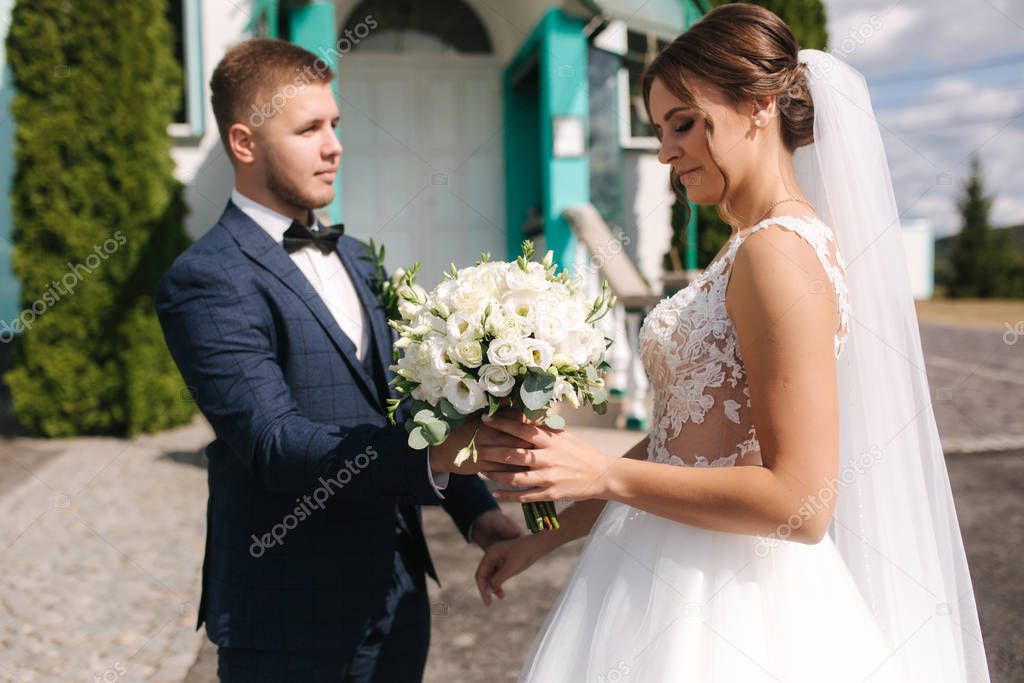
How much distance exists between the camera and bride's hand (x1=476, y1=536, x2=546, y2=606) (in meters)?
2.41

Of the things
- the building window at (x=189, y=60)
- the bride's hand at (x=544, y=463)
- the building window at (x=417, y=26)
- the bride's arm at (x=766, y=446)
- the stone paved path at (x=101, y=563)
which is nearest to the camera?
the bride's arm at (x=766, y=446)

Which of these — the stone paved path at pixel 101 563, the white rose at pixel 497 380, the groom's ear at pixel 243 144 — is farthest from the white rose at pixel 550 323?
the stone paved path at pixel 101 563

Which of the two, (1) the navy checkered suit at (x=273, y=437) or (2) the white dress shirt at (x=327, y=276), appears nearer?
(1) the navy checkered suit at (x=273, y=437)

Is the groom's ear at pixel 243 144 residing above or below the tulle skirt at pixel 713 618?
above

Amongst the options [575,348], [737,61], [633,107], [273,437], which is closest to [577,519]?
[575,348]

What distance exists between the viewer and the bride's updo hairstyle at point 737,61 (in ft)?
6.56

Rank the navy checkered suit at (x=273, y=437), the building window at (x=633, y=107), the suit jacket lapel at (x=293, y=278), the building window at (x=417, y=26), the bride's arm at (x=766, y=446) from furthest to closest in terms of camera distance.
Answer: the building window at (x=633, y=107) → the building window at (x=417, y=26) → the suit jacket lapel at (x=293, y=278) → the navy checkered suit at (x=273, y=437) → the bride's arm at (x=766, y=446)

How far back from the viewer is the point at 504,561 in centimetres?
245

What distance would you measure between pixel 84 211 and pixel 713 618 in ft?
25.8

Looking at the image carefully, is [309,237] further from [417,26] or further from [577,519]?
[417,26]

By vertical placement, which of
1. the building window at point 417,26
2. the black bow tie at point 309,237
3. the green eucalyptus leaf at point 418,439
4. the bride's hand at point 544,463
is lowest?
the bride's hand at point 544,463

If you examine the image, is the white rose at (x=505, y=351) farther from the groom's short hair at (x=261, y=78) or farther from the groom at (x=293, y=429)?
the groom's short hair at (x=261, y=78)

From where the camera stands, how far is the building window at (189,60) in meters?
9.30

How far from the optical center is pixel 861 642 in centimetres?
196
